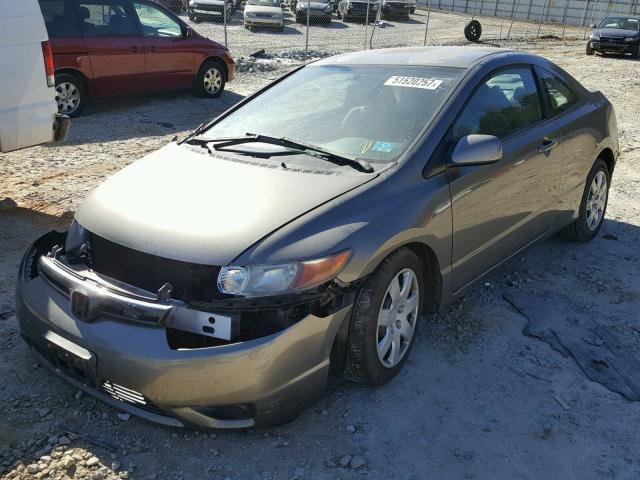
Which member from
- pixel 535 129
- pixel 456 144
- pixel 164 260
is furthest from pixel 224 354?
pixel 535 129

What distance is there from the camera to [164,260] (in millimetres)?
2707

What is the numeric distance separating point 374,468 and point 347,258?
915mm

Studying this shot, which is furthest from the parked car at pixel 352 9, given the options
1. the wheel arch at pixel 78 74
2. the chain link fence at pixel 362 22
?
the wheel arch at pixel 78 74

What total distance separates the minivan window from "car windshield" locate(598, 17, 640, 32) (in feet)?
58.8

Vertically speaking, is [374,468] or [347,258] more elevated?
[347,258]

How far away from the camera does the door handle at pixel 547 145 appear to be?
4129 millimetres

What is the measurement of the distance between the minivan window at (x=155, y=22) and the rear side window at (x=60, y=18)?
1183mm

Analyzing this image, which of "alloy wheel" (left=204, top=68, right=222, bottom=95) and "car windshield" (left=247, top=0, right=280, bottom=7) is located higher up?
"car windshield" (left=247, top=0, right=280, bottom=7)

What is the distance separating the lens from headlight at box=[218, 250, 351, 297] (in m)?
2.59

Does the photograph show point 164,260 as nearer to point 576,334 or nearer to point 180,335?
point 180,335

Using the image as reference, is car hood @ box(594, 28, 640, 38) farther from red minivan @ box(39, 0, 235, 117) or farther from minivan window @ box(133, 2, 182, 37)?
minivan window @ box(133, 2, 182, 37)

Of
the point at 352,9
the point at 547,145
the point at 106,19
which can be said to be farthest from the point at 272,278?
the point at 352,9

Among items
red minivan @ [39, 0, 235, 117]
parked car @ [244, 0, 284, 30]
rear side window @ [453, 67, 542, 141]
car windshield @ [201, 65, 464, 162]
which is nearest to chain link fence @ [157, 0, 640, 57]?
parked car @ [244, 0, 284, 30]

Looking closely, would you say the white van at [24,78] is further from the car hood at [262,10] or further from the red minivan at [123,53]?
the car hood at [262,10]
